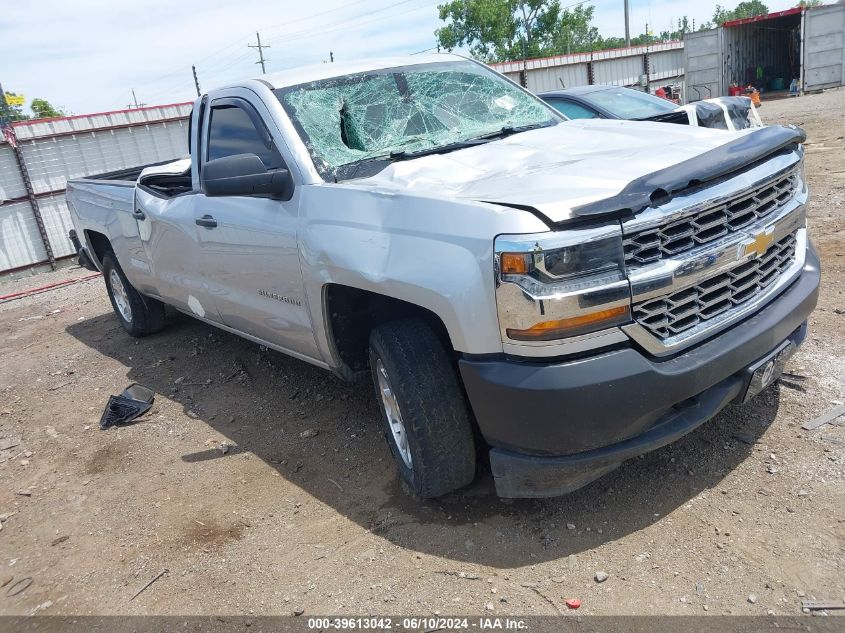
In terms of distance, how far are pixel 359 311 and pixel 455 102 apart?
142cm

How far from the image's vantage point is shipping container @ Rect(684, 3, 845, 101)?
2470cm

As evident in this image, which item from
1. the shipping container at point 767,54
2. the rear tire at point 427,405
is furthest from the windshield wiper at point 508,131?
the shipping container at point 767,54

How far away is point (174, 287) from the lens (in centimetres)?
519

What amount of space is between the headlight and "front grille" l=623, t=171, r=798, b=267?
0.10 metres

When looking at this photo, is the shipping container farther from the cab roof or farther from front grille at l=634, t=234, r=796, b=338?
front grille at l=634, t=234, r=796, b=338

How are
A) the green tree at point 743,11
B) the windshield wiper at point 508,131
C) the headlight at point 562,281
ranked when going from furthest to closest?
the green tree at point 743,11, the windshield wiper at point 508,131, the headlight at point 562,281

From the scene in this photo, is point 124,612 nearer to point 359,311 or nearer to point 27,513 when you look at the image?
point 27,513

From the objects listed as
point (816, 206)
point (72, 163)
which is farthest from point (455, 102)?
point (72, 163)

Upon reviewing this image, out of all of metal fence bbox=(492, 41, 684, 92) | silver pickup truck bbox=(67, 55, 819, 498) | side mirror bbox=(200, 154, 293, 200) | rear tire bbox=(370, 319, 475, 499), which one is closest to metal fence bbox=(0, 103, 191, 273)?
silver pickup truck bbox=(67, 55, 819, 498)

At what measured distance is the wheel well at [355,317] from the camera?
11.1ft

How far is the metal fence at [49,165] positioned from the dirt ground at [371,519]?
799 centimetres

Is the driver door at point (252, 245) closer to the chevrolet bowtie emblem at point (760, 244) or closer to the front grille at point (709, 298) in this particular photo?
the front grille at point (709, 298)

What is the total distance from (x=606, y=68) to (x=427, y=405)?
24.1 m

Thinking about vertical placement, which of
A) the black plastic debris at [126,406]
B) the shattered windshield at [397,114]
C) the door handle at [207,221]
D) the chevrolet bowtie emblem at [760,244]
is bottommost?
the black plastic debris at [126,406]
